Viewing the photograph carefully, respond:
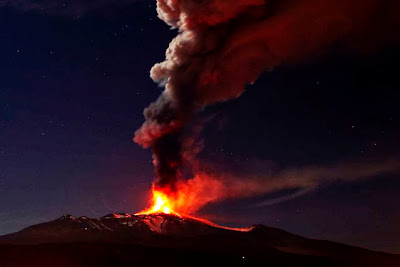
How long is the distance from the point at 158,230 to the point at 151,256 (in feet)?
78.6

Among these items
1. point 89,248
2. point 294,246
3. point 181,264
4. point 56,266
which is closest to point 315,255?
point 294,246

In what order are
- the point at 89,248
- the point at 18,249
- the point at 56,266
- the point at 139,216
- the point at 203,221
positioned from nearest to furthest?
the point at 56,266 < the point at 18,249 < the point at 89,248 < the point at 139,216 < the point at 203,221

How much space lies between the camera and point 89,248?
92.8 meters

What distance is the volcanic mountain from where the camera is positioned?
289 feet

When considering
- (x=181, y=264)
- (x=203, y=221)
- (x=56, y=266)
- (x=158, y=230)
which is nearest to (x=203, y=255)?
(x=181, y=264)

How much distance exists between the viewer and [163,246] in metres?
104

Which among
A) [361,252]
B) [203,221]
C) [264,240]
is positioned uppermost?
[203,221]

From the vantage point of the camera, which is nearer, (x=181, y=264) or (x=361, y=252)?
(x=181, y=264)

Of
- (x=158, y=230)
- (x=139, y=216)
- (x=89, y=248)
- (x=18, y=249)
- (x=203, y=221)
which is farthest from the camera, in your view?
(x=203, y=221)

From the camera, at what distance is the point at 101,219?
13150 centimetres

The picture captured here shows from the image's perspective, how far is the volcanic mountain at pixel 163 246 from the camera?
87.9m

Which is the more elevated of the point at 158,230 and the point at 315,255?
the point at 158,230

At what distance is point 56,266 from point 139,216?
155ft

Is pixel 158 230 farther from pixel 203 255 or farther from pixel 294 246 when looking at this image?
pixel 294 246
